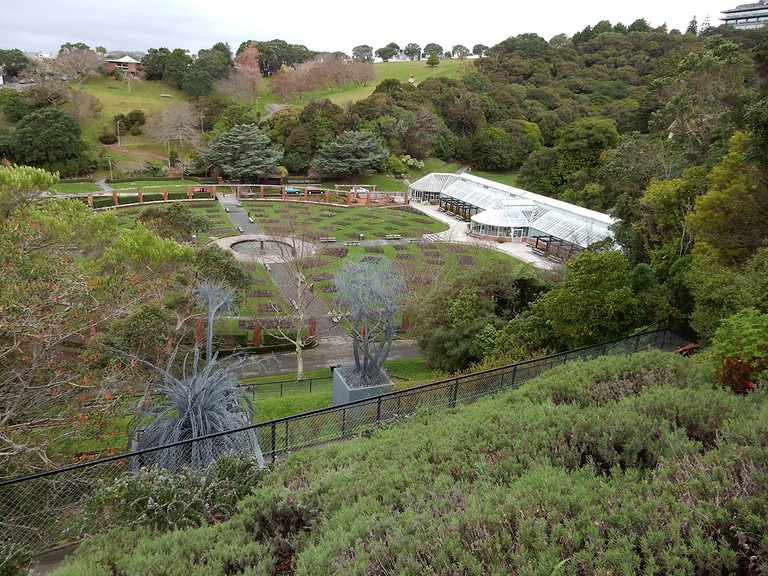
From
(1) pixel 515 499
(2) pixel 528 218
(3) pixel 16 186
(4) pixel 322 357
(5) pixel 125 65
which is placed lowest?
(4) pixel 322 357

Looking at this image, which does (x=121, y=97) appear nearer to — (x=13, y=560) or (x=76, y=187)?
(x=76, y=187)

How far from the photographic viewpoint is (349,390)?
478 inches

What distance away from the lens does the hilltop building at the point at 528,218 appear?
29484 millimetres

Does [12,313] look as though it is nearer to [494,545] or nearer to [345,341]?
[494,545]

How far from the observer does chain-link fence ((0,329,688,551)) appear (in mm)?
6422

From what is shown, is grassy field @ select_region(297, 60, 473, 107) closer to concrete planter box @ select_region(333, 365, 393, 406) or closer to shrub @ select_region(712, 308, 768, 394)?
concrete planter box @ select_region(333, 365, 393, 406)

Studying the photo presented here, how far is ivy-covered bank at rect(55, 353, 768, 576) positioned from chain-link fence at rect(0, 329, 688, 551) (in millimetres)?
694

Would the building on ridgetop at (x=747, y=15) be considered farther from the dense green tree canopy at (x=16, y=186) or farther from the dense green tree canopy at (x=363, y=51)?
the dense green tree canopy at (x=16, y=186)

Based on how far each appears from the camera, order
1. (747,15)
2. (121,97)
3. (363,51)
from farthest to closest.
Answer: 1. (363,51)
2. (747,15)
3. (121,97)

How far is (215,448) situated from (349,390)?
4.89 metres

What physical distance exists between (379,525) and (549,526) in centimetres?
147

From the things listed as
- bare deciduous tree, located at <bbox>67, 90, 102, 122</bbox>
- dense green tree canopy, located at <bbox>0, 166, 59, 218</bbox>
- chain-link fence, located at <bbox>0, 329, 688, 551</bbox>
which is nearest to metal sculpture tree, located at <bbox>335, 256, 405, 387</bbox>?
chain-link fence, located at <bbox>0, 329, 688, 551</bbox>

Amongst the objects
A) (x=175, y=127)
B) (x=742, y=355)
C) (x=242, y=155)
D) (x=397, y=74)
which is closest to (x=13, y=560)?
(x=742, y=355)

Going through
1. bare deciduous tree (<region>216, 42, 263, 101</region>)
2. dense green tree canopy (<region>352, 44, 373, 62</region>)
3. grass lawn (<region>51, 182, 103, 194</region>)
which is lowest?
grass lawn (<region>51, 182, 103, 194</region>)
